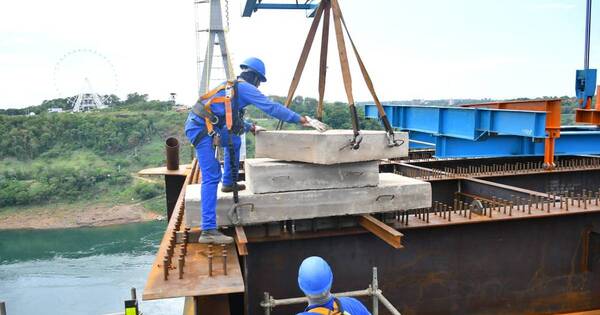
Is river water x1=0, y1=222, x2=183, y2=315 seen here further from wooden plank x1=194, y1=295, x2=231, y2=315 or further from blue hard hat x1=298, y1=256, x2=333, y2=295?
blue hard hat x1=298, y1=256, x2=333, y2=295

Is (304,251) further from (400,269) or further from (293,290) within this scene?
(400,269)

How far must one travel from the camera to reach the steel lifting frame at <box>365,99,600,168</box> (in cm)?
912

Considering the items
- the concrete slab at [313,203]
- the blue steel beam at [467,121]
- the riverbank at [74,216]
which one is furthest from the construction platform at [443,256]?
the riverbank at [74,216]

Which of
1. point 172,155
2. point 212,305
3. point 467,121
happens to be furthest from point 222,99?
point 172,155

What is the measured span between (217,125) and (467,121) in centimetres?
762

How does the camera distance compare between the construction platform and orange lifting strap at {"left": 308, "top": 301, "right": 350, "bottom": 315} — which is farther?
the construction platform

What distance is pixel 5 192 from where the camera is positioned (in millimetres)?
53062

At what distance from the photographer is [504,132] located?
966 centimetres

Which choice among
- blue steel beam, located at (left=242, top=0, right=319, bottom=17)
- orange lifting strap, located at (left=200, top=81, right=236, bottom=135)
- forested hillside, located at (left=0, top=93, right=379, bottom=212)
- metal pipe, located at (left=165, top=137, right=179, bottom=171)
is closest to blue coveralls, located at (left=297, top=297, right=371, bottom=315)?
orange lifting strap, located at (left=200, top=81, right=236, bottom=135)

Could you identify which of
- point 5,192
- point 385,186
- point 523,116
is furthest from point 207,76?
point 5,192

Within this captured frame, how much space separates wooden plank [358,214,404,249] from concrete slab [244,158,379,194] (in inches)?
13.4

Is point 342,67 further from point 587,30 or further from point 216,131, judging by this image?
point 587,30

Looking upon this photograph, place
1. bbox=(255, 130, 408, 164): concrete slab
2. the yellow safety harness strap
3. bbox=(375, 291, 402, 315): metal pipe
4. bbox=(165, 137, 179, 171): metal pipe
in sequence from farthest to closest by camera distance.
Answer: bbox=(165, 137, 179, 171): metal pipe < the yellow safety harness strap < bbox=(255, 130, 408, 164): concrete slab < bbox=(375, 291, 402, 315): metal pipe

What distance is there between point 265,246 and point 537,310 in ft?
9.62
